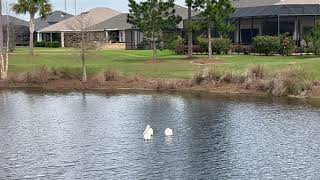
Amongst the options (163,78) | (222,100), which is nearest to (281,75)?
(222,100)

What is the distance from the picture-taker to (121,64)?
204 ft

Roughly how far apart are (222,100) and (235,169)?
21.6 m

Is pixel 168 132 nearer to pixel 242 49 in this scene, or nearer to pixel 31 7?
pixel 242 49

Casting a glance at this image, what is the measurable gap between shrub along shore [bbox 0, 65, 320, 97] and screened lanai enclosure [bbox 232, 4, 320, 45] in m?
23.5

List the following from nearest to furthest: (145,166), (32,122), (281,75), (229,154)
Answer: (145,166), (229,154), (32,122), (281,75)

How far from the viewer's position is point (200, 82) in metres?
51.7

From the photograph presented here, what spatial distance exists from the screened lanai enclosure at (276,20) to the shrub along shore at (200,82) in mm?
23488

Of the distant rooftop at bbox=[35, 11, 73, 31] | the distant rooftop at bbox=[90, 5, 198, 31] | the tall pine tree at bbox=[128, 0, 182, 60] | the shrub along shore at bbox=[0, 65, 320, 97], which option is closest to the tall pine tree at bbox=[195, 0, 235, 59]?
the tall pine tree at bbox=[128, 0, 182, 60]

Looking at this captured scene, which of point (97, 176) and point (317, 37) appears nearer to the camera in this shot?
point (97, 176)

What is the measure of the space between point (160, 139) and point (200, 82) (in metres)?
22.9

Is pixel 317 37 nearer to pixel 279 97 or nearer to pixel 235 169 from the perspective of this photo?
pixel 279 97

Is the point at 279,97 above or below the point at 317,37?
below

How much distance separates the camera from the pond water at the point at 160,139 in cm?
2325

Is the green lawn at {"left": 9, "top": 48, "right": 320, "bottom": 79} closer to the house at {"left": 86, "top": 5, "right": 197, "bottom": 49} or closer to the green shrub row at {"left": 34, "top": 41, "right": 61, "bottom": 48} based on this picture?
the house at {"left": 86, "top": 5, "right": 197, "bottom": 49}
